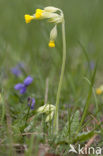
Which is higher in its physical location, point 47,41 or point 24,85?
point 47,41

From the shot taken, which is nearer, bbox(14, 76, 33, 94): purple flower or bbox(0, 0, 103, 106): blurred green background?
bbox(14, 76, 33, 94): purple flower

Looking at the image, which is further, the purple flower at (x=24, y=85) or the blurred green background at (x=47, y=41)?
the blurred green background at (x=47, y=41)

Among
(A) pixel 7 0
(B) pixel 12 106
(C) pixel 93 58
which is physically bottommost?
(C) pixel 93 58

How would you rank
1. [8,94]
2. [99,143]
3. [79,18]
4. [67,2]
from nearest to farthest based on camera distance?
[99,143]
[8,94]
[79,18]
[67,2]

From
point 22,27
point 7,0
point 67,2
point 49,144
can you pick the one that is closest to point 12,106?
point 49,144

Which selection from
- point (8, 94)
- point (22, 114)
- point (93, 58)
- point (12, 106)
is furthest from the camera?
point (93, 58)

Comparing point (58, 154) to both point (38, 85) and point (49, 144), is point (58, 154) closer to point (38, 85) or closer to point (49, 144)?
point (49, 144)

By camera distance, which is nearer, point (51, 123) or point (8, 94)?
point (51, 123)

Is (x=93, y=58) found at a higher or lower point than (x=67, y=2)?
lower
